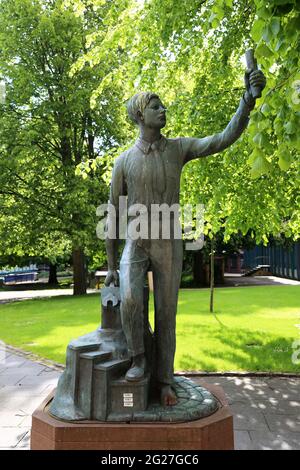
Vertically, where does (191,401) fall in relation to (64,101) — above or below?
below

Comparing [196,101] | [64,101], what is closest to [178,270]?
[196,101]

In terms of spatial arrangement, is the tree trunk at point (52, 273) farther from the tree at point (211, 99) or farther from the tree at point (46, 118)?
the tree at point (211, 99)

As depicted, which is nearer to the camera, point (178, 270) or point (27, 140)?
point (178, 270)

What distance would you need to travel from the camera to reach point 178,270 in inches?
152

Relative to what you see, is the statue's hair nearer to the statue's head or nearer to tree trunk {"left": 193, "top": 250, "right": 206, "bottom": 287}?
the statue's head

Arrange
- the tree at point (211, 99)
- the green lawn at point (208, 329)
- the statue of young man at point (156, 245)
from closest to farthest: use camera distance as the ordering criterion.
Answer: the statue of young man at point (156, 245) → the tree at point (211, 99) → the green lawn at point (208, 329)

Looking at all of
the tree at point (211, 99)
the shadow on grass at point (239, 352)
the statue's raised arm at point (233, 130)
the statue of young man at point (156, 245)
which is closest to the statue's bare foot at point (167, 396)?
the statue of young man at point (156, 245)

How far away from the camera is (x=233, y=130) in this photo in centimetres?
360

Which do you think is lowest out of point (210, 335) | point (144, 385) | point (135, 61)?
point (210, 335)

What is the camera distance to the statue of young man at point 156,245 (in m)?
3.72

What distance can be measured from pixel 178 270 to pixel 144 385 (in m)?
0.98
